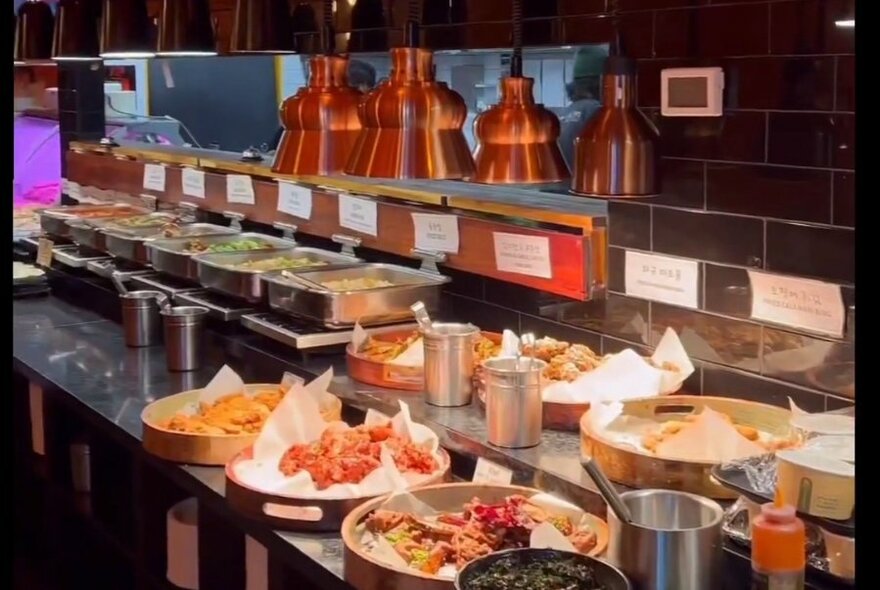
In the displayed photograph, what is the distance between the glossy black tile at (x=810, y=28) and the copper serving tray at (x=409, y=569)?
1.24 meters

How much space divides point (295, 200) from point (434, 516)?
247 cm

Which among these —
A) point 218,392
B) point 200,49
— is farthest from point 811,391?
Result: point 200,49

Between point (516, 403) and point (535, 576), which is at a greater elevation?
point (516, 403)

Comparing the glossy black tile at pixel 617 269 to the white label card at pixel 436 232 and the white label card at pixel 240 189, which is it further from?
the white label card at pixel 240 189

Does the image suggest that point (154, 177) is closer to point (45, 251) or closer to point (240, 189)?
point (45, 251)

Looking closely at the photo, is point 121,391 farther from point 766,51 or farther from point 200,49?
point 766,51

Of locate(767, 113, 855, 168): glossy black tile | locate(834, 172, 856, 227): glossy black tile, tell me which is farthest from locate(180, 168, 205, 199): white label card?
locate(834, 172, 856, 227): glossy black tile

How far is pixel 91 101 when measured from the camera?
6812 millimetres

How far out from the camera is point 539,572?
219 cm

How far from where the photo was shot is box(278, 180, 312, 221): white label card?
480cm

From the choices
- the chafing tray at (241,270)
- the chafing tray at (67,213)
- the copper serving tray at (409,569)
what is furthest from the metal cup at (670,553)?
the chafing tray at (67,213)

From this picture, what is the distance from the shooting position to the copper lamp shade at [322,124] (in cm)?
300

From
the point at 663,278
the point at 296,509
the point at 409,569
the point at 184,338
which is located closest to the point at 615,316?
the point at 663,278
